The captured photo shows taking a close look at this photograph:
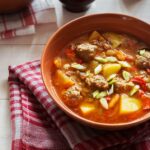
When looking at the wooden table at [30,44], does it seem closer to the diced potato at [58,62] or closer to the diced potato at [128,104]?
the diced potato at [58,62]

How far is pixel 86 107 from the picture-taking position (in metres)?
1.55

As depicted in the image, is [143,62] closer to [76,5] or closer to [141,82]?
[141,82]

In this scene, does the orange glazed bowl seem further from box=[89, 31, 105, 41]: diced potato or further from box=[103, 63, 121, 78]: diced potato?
box=[103, 63, 121, 78]: diced potato

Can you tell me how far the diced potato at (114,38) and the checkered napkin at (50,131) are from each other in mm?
357

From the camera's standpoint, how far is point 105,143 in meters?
1.54

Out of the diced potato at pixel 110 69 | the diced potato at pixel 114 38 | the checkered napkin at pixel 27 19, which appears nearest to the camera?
the diced potato at pixel 110 69

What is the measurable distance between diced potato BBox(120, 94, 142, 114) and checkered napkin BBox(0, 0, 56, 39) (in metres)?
0.65

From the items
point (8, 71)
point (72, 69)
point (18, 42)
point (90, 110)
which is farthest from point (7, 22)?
point (90, 110)

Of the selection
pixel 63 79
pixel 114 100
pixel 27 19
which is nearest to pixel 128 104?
pixel 114 100

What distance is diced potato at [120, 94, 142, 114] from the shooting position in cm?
153

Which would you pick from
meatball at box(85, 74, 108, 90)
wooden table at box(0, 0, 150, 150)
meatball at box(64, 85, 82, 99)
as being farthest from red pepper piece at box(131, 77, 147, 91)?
wooden table at box(0, 0, 150, 150)

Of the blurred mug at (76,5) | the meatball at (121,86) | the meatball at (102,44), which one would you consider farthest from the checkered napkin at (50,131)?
the blurred mug at (76,5)

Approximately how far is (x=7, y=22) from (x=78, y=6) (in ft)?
1.18

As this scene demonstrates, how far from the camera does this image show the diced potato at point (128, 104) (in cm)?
153
